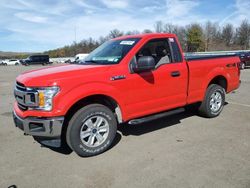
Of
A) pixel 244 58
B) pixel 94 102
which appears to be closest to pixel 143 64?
pixel 94 102

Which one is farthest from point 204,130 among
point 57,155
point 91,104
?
point 57,155

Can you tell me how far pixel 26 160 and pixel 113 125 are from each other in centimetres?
151

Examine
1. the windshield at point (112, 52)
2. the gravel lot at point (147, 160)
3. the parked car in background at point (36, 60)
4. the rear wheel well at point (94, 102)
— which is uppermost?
the parked car in background at point (36, 60)

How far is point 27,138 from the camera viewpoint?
5457mm

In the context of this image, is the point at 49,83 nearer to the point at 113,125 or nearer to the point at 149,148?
the point at 113,125

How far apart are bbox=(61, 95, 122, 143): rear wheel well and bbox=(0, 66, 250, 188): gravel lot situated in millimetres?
534

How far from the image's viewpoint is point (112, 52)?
5.39 m

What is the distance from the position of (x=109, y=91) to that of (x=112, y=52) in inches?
44.1

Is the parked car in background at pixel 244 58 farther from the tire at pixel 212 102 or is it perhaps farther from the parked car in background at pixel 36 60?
the parked car in background at pixel 36 60

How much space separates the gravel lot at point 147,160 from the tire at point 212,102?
1.33ft

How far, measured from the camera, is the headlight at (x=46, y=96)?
13.4 feet

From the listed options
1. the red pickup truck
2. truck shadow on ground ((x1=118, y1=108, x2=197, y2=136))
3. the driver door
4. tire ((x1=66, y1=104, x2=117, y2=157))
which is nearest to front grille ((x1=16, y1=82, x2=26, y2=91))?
the red pickup truck

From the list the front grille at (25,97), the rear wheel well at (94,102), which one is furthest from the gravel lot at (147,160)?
the front grille at (25,97)

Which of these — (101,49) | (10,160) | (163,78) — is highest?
(101,49)
